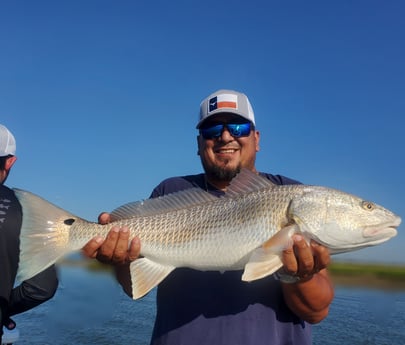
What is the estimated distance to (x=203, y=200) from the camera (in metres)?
4.09

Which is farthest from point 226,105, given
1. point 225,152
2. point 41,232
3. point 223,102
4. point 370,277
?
point 370,277

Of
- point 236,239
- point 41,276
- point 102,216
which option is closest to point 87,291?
point 41,276

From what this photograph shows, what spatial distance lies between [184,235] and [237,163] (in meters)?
1.04

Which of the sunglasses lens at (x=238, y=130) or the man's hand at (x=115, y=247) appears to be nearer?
the man's hand at (x=115, y=247)

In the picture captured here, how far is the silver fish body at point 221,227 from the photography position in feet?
11.8

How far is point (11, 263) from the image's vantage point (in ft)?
16.8

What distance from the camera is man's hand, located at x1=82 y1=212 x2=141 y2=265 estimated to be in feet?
12.6

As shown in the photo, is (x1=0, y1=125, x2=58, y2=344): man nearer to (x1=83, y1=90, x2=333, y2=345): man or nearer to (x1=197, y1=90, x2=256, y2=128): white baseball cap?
(x1=83, y1=90, x2=333, y2=345): man

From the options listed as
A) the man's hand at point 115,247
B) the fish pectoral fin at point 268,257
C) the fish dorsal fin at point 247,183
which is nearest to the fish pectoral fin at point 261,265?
the fish pectoral fin at point 268,257

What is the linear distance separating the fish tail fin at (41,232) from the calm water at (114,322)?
5.33 m

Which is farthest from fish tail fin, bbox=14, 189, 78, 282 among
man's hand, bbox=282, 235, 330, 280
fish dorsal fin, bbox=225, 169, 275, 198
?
man's hand, bbox=282, 235, 330, 280

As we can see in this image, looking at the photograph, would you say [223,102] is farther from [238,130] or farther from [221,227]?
[221,227]

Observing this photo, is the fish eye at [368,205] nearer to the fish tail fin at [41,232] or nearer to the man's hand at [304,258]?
the man's hand at [304,258]

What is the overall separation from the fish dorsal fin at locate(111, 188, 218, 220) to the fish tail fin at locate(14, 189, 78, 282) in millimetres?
511
